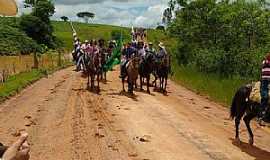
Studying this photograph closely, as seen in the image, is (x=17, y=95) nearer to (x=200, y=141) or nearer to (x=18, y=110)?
(x=18, y=110)

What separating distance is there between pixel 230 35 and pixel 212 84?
22.6 ft

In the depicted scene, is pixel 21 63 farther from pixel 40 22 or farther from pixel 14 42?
pixel 40 22

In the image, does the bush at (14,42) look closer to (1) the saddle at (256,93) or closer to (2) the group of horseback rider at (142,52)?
(2) the group of horseback rider at (142,52)

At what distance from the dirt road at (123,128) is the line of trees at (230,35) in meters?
9.15

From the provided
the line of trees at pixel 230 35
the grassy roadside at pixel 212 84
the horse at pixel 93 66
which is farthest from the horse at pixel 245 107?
the line of trees at pixel 230 35

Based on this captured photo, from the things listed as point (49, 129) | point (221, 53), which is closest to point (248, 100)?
point (49, 129)

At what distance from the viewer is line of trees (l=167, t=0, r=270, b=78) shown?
29.4 meters

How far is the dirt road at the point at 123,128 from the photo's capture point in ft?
35.9

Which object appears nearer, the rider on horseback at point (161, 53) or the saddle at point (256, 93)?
the saddle at point (256, 93)

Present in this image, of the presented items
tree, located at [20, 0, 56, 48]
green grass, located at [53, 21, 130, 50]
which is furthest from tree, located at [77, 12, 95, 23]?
tree, located at [20, 0, 56, 48]

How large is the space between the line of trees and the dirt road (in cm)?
915

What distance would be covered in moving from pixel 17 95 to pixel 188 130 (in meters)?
10.5

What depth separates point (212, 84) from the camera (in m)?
25.6

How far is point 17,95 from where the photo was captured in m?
21.9
